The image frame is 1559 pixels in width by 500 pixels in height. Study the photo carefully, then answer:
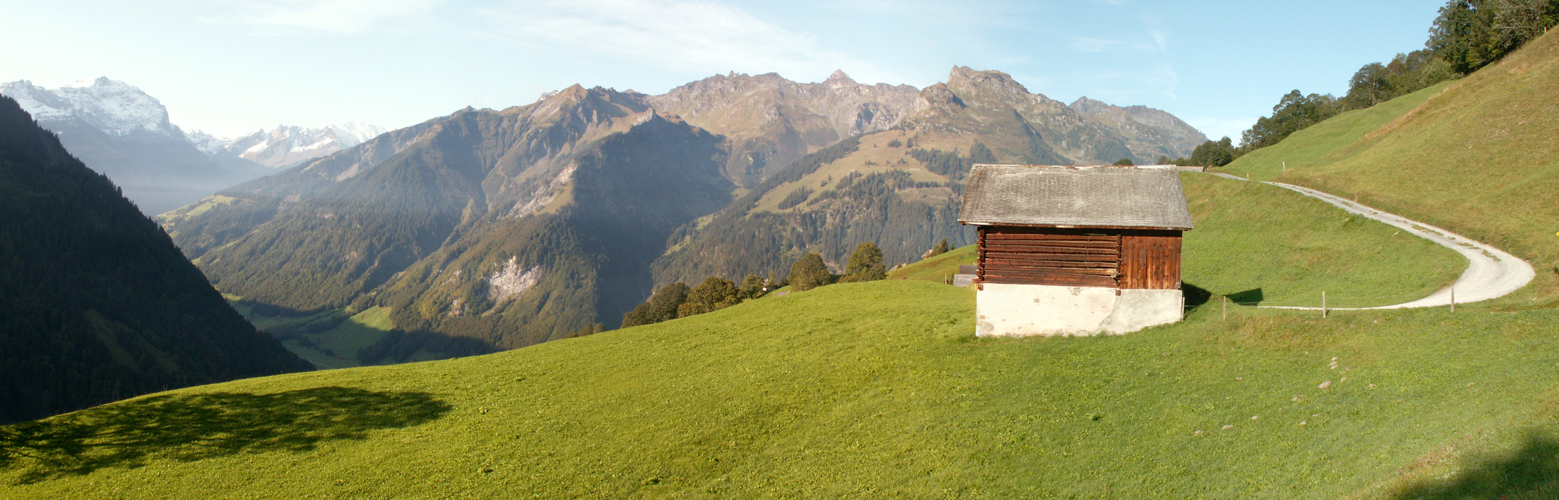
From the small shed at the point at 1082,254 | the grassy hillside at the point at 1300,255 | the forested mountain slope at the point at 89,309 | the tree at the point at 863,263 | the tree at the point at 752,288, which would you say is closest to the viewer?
the small shed at the point at 1082,254

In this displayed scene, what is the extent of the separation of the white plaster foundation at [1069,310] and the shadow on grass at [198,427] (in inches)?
884

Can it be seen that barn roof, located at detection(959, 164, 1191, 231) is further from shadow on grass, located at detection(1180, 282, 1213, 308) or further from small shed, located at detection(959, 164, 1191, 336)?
shadow on grass, located at detection(1180, 282, 1213, 308)

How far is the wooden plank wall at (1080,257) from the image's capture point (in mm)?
27672

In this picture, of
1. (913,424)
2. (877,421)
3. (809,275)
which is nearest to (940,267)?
(809,275)

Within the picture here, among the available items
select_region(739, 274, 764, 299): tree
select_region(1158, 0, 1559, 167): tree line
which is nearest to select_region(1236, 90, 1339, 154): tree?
select_region(1158, 0, 1559, 167): tree line

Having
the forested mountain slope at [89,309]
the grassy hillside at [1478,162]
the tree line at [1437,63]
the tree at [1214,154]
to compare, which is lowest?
the forested mountain slope at [89,309]

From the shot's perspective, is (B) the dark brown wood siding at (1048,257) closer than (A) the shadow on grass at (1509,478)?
No

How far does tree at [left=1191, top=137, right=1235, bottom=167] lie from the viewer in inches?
4240

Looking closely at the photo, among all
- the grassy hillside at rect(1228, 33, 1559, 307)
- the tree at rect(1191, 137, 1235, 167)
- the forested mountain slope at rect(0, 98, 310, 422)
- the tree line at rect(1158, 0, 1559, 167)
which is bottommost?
the forested mountain slope at rect(0, 98, 310, 422)

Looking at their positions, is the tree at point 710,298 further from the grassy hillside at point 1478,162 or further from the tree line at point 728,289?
the grassy hillside at point 1478,162

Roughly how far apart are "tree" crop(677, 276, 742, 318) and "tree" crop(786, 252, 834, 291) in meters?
10.8

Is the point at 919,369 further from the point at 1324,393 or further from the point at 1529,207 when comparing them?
the point at 1529,207

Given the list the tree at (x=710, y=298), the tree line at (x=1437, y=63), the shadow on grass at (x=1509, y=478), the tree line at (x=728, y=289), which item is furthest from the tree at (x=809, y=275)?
the shadow on grass at (x=1509, y=478)

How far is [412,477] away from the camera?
727 inches
